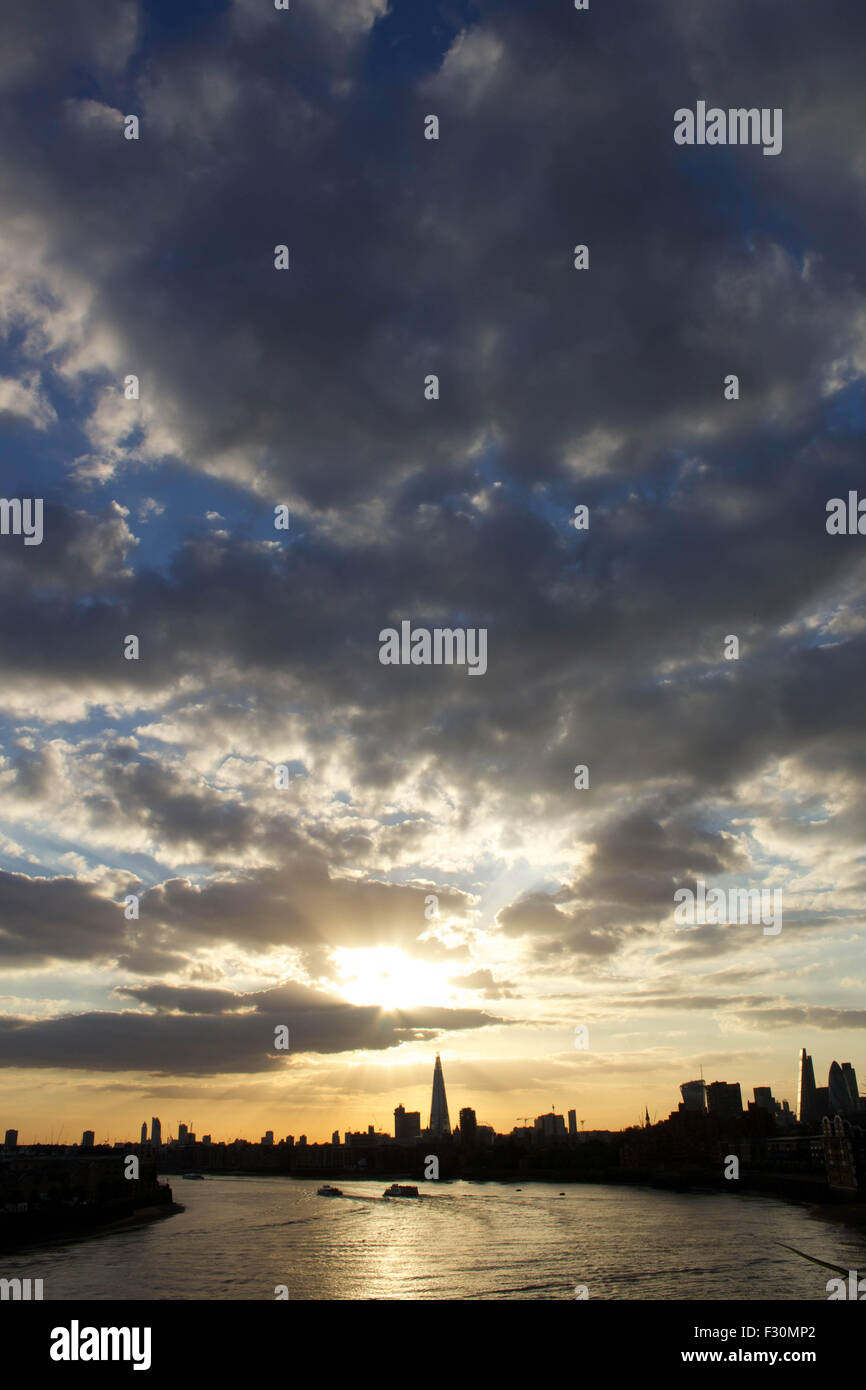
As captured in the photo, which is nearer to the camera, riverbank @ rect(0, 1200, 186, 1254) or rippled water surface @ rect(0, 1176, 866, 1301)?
rippled water surface @ rect(0, 1176, 866, 1301)

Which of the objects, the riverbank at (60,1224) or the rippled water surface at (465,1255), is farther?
the riverbank at (60,1224)

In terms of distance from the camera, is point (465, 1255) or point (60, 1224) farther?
point (60, 1224)

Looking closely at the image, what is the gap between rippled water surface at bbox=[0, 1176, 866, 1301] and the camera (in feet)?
211

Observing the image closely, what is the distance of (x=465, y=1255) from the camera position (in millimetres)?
83375

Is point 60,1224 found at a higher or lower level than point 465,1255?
lower

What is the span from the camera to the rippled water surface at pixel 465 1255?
64312 mm
